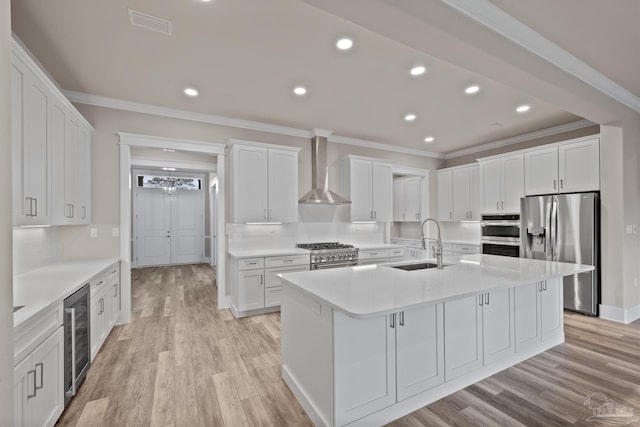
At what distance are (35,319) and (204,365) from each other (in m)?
1.45

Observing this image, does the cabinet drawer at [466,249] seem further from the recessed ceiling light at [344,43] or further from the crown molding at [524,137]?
the recessed ceiling light at [344,43]

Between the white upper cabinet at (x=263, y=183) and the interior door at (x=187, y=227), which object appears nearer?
the white upper cabinet at (x=263, y=183)

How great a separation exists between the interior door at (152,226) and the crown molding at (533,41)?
28.5ft

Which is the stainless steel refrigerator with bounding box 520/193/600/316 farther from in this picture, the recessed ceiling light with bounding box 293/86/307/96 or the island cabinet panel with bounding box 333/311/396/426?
the recessed ceiling light with bounding box 293/86/307/96

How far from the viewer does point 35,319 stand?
63.4 inches

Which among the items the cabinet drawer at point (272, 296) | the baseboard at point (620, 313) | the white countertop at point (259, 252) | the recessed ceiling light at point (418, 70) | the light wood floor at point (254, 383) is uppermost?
the recessed ceiling light at point (418, 70)

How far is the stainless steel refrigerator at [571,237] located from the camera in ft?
12.5

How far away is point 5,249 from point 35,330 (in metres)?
1.05

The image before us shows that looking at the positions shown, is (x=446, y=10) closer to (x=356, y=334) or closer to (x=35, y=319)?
(x=356, y=334)

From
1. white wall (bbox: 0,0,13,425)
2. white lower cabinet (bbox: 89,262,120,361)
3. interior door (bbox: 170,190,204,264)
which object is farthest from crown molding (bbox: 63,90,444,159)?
interior door (bbox: 170,190,204,264)

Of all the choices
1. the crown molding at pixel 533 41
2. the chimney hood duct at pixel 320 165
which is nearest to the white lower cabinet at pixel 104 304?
the chimney hood duct at pixel 320 165

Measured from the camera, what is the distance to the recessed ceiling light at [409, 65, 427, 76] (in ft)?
9.56

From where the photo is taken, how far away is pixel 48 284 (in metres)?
2.25

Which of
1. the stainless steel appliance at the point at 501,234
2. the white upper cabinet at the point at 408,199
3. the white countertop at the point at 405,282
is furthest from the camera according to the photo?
the white upper cabinet at the point at 408,199
